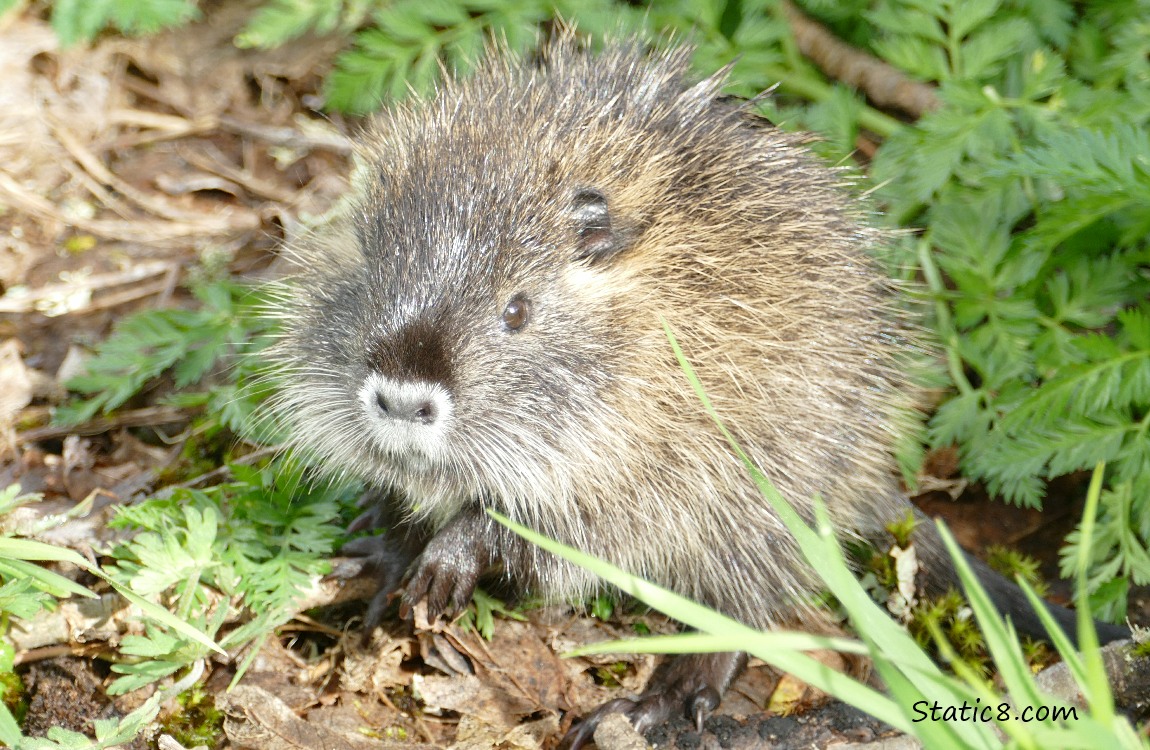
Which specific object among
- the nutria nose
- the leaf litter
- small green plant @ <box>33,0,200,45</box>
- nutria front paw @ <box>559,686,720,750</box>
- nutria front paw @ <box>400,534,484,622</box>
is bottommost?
the leaf litter

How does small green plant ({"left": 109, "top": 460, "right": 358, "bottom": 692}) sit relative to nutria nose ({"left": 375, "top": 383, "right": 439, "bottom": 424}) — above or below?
below

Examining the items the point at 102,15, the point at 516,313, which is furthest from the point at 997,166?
the point at 102,15

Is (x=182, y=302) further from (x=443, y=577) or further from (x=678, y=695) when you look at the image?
(x=678, y=695)

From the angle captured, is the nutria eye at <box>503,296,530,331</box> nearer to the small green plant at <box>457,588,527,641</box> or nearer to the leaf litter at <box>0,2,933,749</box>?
the small green plant at <box>457,588,527,641</box>

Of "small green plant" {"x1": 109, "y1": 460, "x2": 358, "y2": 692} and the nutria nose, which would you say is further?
"small green plant" {"x1": 109, "y1": 460, "x2": 358, "y2": 692}

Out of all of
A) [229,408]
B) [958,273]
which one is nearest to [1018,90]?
[958,273]

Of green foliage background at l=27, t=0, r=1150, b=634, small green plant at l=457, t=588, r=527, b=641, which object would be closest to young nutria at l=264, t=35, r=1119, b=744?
small green plant at l=457, t=588, r=527, b=641

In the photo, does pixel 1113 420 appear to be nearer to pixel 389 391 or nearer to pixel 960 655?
pixel 960 655
